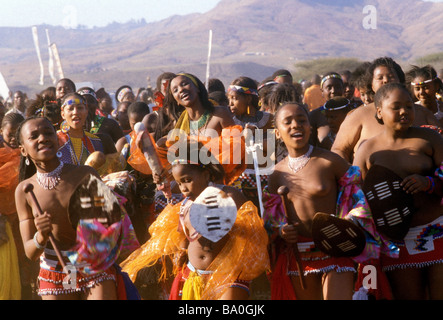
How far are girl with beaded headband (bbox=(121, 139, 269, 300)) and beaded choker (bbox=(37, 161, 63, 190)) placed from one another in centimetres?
82

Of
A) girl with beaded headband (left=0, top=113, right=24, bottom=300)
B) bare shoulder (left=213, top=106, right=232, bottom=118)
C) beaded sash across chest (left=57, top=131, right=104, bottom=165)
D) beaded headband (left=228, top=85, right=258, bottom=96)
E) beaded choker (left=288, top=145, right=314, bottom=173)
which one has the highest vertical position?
beaded headband (left=228, top=85, right=258, bottom=96)

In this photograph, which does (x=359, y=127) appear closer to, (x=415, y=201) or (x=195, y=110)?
(x=415, y=201)

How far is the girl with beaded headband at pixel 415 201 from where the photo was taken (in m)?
4.48

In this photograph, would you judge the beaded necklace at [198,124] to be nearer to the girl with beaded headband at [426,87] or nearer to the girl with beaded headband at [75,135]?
the girl with beaded headband at [75,135]

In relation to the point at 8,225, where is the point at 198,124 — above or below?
above

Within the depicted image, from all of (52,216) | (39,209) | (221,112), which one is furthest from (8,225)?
(39,209)

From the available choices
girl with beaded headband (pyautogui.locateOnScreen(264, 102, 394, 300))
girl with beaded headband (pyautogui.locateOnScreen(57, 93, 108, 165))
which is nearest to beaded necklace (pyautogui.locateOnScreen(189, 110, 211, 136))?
girl with beaded headband (pyautogui.locateOnScreen(57, 93, 108, 165))

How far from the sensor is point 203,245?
4.50m

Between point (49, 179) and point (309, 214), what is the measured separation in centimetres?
176

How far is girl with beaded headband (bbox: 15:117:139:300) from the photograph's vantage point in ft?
13.9

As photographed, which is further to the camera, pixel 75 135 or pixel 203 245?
pixel 75 135

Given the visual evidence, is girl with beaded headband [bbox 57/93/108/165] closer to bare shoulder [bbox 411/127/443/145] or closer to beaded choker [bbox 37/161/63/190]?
beaded choker [bbox 37/161/63/190]

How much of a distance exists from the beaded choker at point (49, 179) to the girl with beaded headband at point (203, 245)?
0.82 m
